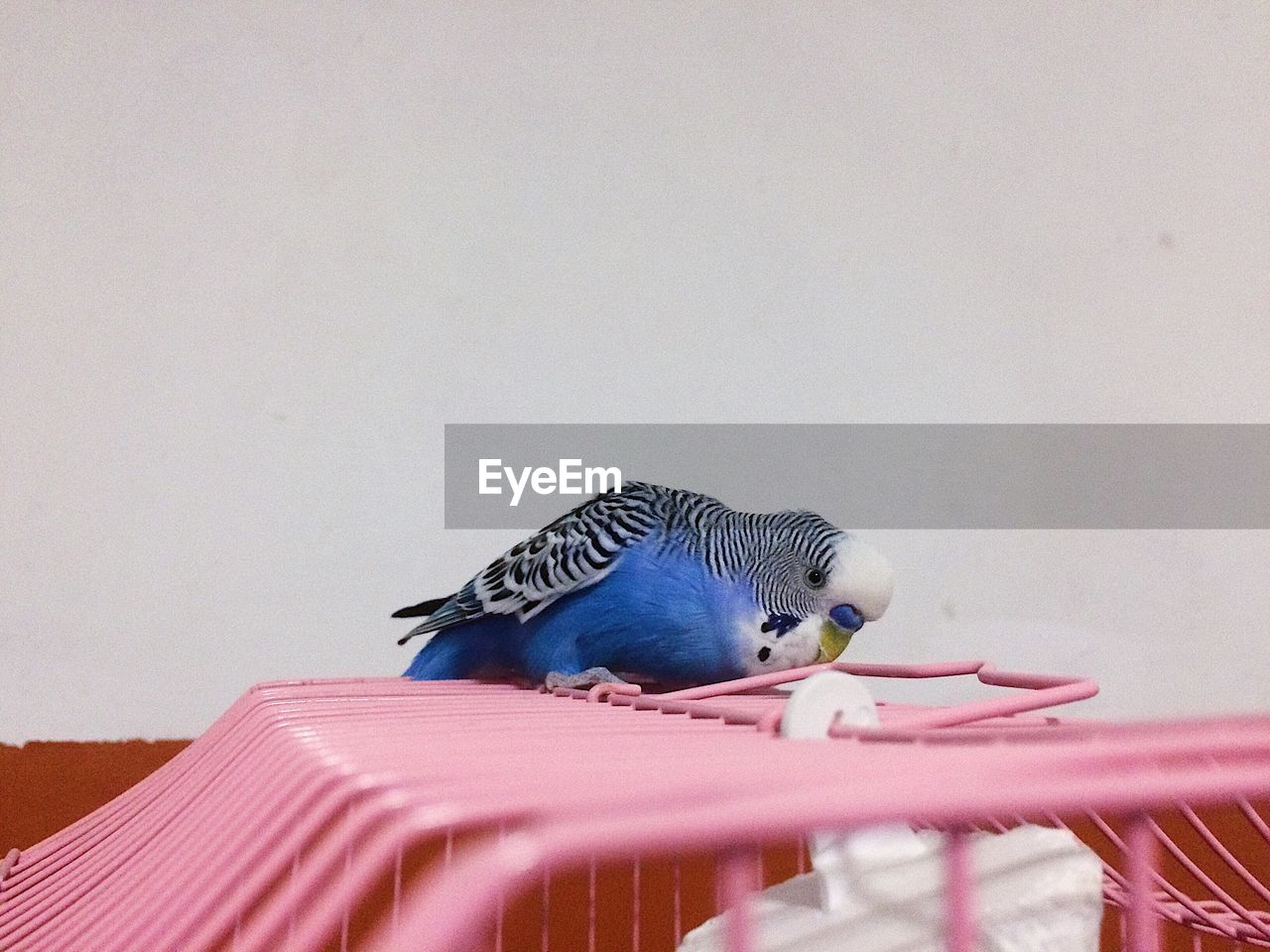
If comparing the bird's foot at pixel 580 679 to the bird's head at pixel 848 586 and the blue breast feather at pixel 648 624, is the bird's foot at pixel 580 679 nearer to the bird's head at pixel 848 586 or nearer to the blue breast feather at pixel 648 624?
the blue breast feather at pixel 648 624

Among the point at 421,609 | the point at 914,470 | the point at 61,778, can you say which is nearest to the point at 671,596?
the point at 421,609

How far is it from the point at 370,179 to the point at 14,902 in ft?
2.65

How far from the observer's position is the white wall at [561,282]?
3.58 feet

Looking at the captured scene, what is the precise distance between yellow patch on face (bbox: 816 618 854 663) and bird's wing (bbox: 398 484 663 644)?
5.9 inches

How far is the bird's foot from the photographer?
2.29 ft

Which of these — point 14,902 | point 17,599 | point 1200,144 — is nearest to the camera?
point 14,902

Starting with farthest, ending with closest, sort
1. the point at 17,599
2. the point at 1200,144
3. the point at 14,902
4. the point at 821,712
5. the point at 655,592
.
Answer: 1. the point at 1200,144
2. the point at 17,599
3. the point at 655,592
4. the point at 14,902
5. the point at 821,712

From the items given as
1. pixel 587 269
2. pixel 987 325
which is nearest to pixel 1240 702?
pixel 987 325

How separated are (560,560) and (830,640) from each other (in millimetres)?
214

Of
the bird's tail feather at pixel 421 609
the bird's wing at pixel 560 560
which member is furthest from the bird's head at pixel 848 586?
the bird's tail feather at pixel 421 609

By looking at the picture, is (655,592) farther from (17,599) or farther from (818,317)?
(17,599)

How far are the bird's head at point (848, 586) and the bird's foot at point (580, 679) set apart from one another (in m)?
0.17

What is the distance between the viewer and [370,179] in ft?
3.73

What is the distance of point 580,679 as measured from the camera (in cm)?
70
